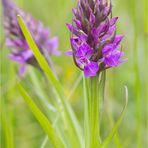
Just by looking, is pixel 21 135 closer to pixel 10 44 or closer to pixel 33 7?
pixel 10 44

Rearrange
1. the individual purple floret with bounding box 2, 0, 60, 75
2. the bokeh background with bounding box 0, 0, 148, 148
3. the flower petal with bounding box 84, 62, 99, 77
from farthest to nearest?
1. the bokeh background with bounding box 0, 0, 148, 148
2. the individual purple floret with bounding box 2, 0, 60, 75
3. the flower petal with bounding box 84, 62, 99, 77

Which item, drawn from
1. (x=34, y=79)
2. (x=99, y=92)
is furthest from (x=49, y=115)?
(x=99, y=92)

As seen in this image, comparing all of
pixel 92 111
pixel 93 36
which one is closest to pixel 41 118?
pixel 92 111

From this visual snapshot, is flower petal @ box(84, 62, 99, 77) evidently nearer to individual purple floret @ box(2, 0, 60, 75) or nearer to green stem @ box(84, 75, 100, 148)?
green stem @ box(84, 75, 100, 148)

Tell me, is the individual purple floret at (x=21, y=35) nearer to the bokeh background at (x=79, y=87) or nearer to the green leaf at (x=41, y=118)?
the bokeh background at (x=79, y=87)

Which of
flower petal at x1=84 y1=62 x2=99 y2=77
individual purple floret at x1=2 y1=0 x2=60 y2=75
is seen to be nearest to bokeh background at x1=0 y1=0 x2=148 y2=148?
individual purple floret at x1=2 y1=0 x2=60 y2=75

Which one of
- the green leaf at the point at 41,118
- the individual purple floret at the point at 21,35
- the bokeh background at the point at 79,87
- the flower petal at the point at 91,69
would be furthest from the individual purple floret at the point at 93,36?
the individual purple floret at the point at 21,35
